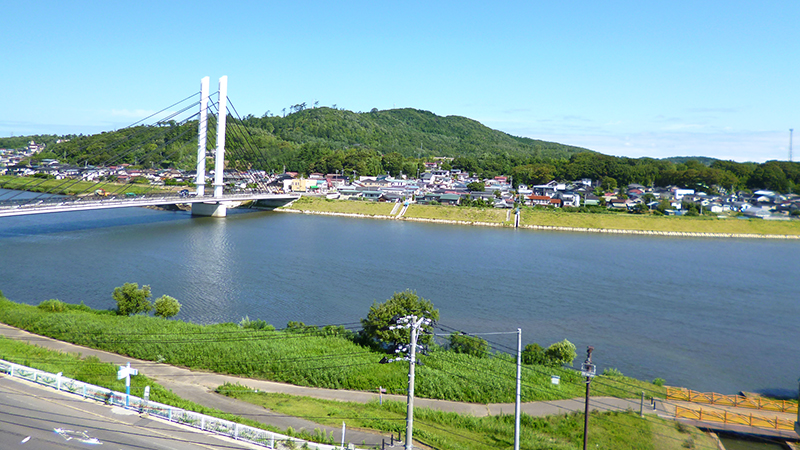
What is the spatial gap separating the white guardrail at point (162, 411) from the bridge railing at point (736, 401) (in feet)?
11.1

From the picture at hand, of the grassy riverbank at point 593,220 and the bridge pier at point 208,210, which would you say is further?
the grassy riverbank at point 593,220

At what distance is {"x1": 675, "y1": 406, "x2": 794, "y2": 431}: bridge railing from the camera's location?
436cm

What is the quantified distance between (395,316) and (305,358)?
3.16ft

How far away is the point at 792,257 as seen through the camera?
45.2 feet

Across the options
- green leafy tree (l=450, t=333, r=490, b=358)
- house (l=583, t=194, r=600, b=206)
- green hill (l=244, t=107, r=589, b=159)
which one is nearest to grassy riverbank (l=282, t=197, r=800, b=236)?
house (l=583, t=194, r=600, b=206)

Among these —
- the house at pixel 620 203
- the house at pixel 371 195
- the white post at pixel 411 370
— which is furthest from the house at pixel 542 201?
the white post at pixel 411 370

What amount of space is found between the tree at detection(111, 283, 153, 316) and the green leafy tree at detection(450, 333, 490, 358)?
12.2ft

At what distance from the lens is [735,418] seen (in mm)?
4414

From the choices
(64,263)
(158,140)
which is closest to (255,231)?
(64,263)

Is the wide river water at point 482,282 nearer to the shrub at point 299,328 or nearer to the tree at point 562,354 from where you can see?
the tree at point 562,354

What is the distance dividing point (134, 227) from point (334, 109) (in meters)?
37.1

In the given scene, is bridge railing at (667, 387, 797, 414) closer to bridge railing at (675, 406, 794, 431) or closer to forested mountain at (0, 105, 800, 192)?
bridge railing at (675, 406, 794, 431)

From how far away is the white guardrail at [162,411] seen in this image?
10.4 feet

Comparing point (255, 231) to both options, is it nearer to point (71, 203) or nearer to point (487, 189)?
point (71, 203)
